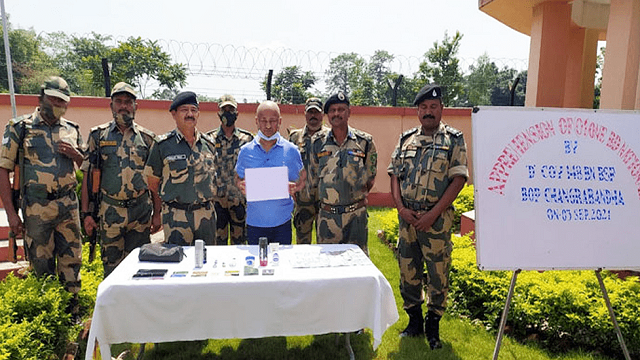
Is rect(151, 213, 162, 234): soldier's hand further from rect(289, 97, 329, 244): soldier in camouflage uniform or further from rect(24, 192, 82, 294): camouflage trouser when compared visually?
rect(289, 97, 329, 244): soldier in camouflage uniform

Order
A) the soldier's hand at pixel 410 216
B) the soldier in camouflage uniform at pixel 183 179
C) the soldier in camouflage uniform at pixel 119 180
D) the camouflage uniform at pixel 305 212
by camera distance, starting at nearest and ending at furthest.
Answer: the soldier in camouflage uniform at pixel 183 179 → the soldier's hand at pixel 410 216 → the soldier in camouflage uniform at pixel 119 180 → the camouflage uniform at pixel 305 212

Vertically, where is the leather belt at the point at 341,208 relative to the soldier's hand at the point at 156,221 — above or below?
above

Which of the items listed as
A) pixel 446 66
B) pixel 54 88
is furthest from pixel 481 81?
pixel 54 88

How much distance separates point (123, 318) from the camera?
232cm

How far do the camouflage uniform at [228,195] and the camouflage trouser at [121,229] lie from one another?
1094 mm

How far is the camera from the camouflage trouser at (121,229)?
368 centimetres

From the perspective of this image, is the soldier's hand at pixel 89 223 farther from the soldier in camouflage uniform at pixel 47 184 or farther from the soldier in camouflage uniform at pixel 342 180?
the soldier in camouflage uniform at pixel 342 180

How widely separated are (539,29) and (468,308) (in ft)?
15.7

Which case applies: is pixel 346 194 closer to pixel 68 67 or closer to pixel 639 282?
pixel 639 282

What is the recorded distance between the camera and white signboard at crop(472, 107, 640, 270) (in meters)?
2.72

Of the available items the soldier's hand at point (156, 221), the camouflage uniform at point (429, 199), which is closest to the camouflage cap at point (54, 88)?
the soldier's hand at point (156, 221)

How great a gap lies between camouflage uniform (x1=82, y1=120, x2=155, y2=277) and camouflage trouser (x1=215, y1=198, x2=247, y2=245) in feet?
3.76

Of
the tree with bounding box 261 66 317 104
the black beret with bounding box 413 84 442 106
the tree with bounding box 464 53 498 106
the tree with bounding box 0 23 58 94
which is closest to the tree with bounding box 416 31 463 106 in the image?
the tree with bounding box 261 66 317 104

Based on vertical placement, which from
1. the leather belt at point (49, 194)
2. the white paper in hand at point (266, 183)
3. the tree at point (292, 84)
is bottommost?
the leather belt at point (49, 194)
